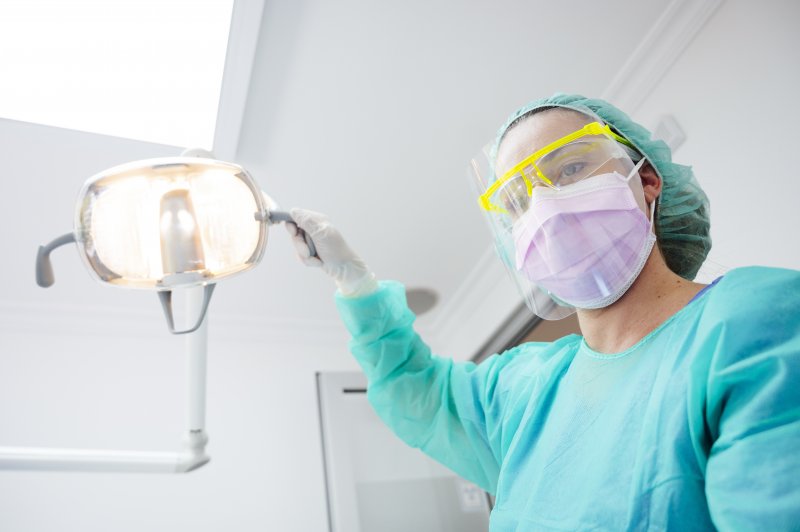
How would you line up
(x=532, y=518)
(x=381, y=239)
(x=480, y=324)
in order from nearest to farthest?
(x=532, y=518) < (x=381, y=239) < (x=480, y=324)

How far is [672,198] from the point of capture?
1.10m

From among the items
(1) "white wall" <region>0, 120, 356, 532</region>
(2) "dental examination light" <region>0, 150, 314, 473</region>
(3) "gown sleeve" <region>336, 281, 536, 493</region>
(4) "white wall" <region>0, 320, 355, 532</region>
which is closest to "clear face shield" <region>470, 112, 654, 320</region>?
(3) "gown sleeve" <region>336, 281, 536, 493</region>

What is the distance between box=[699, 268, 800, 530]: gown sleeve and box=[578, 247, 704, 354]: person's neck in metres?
0.18

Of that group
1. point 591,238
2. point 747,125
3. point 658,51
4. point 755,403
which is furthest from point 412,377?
point 658,51

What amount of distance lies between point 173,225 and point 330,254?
414 mm

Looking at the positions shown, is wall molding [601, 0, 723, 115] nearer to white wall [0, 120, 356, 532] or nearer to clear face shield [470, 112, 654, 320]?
clear face shield [470, 112, 654, 320]

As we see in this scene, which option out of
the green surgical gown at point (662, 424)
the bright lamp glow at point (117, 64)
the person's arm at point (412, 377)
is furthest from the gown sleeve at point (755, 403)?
the bright lamp glow at point (117, 64)

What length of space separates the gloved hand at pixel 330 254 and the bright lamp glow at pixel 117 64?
61 centimetres

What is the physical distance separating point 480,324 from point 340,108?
1.20m

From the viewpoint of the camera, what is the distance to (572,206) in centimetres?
101

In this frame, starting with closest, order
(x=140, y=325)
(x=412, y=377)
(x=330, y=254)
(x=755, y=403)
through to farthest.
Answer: (x=755, y=403)
(x=330, y=254)
(x=412, y=377)
(x=140, y=325)

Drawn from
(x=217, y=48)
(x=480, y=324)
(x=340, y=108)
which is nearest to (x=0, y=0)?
(x=217, y=48)

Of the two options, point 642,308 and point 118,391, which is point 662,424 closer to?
point 642,308

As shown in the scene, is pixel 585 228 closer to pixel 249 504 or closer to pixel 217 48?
pixel 217 48
